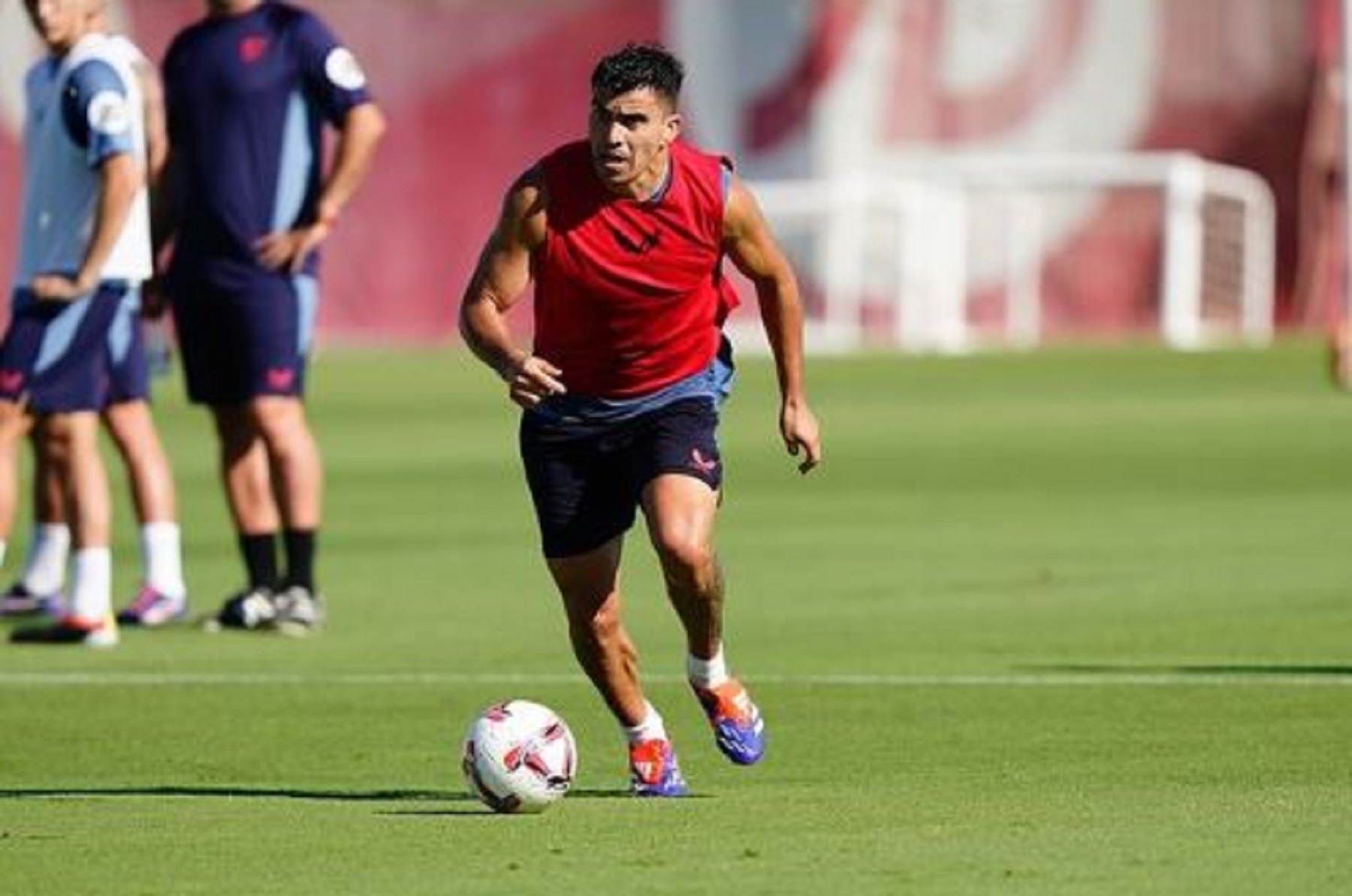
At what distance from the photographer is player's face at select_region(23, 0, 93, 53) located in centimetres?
1519

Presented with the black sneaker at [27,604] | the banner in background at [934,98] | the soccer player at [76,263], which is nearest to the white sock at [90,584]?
the soccer player at [76,263]

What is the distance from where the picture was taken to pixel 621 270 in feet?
36.2

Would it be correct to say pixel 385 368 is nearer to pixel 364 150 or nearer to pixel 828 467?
pixel 828 467

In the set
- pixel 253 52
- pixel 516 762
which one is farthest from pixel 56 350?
pixel 516 762

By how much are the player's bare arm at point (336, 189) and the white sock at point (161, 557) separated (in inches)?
42.7

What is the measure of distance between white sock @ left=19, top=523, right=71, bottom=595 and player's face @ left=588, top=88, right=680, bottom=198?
6.47 m

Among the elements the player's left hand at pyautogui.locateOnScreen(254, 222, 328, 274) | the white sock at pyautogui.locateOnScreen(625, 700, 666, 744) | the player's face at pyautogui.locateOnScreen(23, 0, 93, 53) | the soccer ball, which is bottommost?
the white sock at pyautogui.locateOnScreen(625, 700, 666, 744)

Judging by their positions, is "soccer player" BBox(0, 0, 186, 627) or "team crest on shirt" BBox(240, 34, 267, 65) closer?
"soccer player" BBox(0, 0, 186, 627)

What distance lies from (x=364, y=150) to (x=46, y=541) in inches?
81.3

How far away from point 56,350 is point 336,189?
4.90 ft

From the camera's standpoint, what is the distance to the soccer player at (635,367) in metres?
10.9

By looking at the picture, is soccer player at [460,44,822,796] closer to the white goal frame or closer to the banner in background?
Result: the white goal frame

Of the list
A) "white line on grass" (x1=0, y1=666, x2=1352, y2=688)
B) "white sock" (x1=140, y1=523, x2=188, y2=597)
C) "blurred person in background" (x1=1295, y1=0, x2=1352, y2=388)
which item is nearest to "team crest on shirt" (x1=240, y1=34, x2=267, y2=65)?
"white sock" (x1=140, y1=523, x2=188, y2=597)

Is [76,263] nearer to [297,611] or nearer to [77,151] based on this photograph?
[77,151]
